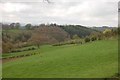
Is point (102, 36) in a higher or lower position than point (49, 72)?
higher

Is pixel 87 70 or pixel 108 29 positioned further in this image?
pixel 108 29

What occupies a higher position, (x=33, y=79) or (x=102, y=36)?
(x=102, y=36)

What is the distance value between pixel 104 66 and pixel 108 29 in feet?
43.7

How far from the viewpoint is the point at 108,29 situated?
26547 millimetres

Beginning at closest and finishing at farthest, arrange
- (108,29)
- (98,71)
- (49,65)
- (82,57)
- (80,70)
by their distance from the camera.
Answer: (98,71), (80,70), (49,65), (82,57), (108,29)

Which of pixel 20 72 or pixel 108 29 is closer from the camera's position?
pixel 20 72

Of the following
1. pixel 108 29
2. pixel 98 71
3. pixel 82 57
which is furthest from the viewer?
pixel 108 29

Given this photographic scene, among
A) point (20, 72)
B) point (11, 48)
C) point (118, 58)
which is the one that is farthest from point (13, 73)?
point (11, 48)

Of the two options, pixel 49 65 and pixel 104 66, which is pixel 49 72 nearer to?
pixel 49 65

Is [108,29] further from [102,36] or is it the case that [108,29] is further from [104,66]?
[104,66]

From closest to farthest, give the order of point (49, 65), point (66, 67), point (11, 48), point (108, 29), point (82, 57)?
point (66, 67) → point (49, 65) → point (82, 57) → point (108, 29) → point (11, 48)

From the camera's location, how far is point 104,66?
45.2ft

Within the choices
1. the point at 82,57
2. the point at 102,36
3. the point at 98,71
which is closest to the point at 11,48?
the point at 102,36

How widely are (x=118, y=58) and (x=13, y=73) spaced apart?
6.53 metres
